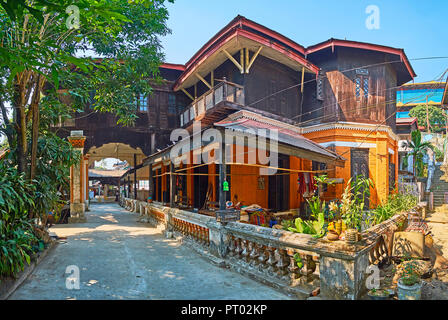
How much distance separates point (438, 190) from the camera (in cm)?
1866

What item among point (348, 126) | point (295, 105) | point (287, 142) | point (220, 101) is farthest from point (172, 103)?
point (287, 142)

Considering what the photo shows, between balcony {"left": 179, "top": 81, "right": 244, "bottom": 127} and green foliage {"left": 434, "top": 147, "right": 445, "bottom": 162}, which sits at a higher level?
balcony {"left": 179, "top": 81, "right": 244, "bottom": 127}

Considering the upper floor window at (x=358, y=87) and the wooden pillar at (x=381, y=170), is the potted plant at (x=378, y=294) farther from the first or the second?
the upper floor window at (x=358, y=87)

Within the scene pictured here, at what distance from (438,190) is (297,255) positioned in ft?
64.2

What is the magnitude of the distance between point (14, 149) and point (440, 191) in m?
23.1

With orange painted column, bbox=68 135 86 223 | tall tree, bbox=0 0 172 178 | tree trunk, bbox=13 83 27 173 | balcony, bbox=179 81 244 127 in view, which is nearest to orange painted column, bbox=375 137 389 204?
balcony, bbox=179 81 244 127

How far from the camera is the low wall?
3.85 meters

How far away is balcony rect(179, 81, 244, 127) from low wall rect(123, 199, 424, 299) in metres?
5.27

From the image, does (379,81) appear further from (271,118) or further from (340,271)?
(340,271)

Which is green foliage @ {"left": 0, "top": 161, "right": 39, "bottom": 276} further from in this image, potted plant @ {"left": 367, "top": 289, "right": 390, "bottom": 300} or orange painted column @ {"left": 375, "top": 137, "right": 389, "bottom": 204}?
orange painted column @ {"left": 375, "top": 137, "right": 389, "bottom": 204}

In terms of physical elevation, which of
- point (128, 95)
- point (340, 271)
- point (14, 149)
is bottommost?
point (340, 271)

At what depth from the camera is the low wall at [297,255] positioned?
12.6 feet
